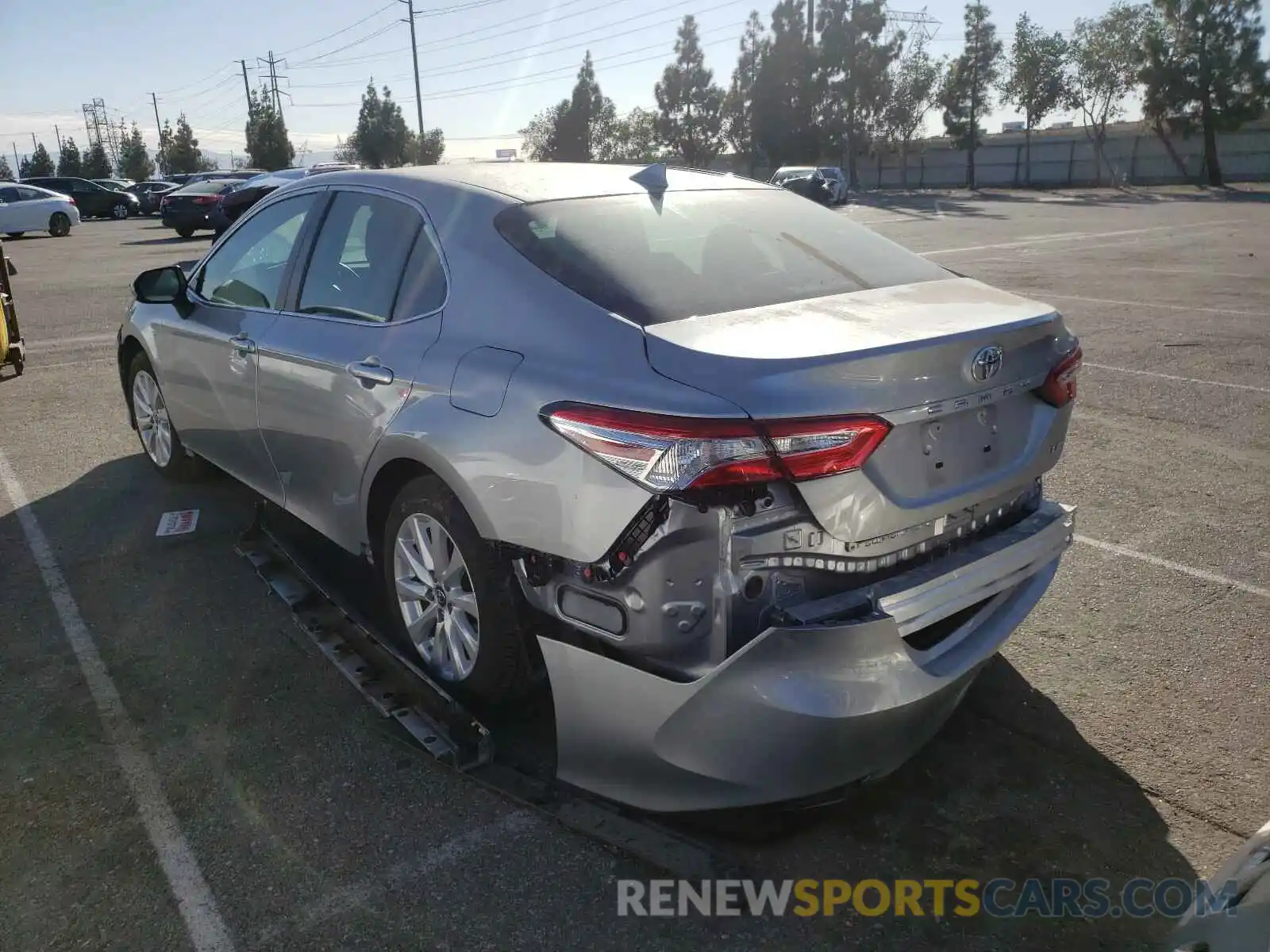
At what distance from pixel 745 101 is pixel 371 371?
73.2m

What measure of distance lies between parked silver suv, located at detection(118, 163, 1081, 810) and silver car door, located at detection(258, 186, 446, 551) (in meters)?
0.02

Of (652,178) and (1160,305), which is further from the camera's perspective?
(1160,305)

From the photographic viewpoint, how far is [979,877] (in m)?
2.69

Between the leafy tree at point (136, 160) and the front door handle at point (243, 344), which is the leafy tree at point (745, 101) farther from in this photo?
the front door handle at point (243, 344)

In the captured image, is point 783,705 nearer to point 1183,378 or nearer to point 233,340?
point 233,340

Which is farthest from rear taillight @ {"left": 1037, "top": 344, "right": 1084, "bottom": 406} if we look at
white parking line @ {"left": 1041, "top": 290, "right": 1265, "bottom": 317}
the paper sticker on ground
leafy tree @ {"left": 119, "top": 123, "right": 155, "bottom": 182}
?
leafy tree @ {"left": 119, "top": 123, "right": 155, "bottom": 182}

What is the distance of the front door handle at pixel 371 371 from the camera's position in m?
3.32

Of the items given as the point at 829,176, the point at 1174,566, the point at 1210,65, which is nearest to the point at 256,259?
the point at 1174,566

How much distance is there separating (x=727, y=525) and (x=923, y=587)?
0.61m

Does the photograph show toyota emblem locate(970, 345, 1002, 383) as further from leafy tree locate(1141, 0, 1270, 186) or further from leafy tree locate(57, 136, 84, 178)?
leafy tree locate(57, 136, 84, 178)

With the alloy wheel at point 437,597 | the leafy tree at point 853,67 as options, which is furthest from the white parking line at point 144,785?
the leafy tree at point 853,67

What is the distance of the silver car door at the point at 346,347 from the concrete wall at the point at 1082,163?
57.1 meters

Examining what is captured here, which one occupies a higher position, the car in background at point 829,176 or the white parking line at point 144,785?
the car in background at point 829,176

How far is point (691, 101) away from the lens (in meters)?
77.9
